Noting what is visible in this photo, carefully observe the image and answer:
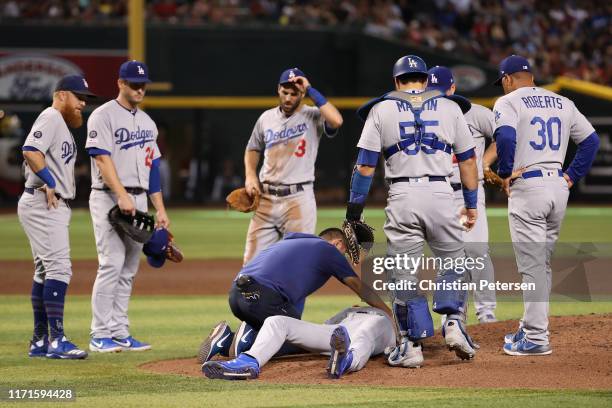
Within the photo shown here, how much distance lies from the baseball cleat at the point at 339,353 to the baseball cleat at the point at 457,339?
0.63 metres

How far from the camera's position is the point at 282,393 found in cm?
597

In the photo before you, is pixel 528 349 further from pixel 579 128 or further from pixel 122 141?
pixel 122 141

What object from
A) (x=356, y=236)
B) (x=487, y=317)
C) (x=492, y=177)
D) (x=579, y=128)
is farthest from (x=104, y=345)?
(x=579, y=128)

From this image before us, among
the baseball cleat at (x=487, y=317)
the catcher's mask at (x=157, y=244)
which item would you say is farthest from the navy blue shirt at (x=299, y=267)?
the baseball cleat at (x=487, y=317)

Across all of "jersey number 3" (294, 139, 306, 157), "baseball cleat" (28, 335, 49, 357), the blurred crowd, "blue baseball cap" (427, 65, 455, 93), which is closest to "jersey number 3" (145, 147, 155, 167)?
"jersey number 3" (294, 139, 306, 157)

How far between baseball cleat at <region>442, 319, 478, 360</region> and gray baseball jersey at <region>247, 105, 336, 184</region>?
236 centimetres

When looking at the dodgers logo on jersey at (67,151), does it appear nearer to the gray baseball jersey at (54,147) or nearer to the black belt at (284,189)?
the gray baseball jersey at (54,147)

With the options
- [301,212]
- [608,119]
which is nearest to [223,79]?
[608,119]

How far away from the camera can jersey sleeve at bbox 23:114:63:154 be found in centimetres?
751

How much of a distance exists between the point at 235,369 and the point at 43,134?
93.7 inches

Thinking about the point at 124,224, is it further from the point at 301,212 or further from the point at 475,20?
the point at 475,20

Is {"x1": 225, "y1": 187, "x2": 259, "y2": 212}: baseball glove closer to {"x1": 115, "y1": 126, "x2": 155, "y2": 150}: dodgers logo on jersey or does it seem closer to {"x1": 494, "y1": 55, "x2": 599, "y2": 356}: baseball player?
{"x1": 115, "y1": 126, "x2": 155, "y2": 150}: dodgers logo on jersey

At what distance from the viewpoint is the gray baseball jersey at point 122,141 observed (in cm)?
789

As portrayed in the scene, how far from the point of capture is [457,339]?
6586 mm
